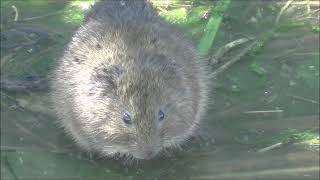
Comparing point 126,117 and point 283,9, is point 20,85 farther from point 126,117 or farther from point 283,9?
point 283,9

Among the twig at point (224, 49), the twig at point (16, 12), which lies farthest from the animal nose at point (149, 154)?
the twig at point (16, 12)

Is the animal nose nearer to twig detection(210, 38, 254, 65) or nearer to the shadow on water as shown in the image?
the shadow on water

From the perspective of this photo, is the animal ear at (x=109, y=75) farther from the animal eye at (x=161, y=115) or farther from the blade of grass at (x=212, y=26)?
the blade of grass at (x=212, y=26)

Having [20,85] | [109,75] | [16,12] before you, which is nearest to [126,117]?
[109,75]

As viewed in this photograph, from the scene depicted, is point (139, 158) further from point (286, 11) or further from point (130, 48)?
point (286, 11)

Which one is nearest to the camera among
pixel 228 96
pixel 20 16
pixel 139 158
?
pixel 139 158

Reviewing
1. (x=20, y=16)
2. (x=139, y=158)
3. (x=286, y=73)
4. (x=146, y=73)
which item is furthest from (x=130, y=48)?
(x=20, y=16)

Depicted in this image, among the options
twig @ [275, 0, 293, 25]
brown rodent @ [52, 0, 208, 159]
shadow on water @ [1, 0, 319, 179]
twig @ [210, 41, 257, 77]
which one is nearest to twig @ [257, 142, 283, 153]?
shadow on water @ [1, 0, 319, 179]
